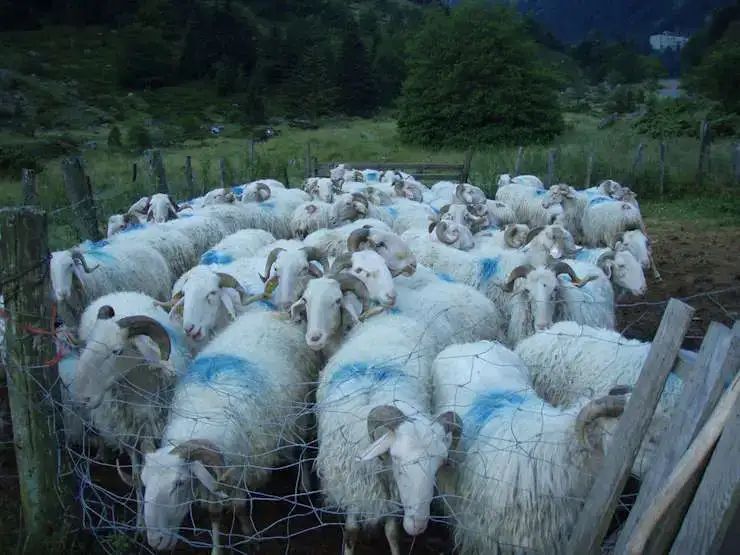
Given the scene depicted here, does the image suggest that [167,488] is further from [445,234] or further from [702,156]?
[702,156]

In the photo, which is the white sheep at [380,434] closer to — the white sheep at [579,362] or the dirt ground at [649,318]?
the dirt ground at [649,318]

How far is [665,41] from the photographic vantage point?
108m

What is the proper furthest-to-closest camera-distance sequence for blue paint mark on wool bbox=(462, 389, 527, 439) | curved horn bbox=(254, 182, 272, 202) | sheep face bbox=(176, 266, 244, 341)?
curved horn bbox=(254, 182, 272, 202), sheep face bbox=(176, 266, 244, 341), blue paint mark on wool bbox=(462, 389, 527, 439)

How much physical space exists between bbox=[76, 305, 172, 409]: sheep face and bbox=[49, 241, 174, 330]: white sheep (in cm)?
128

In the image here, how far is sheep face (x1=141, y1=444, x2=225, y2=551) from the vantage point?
3.38 metres

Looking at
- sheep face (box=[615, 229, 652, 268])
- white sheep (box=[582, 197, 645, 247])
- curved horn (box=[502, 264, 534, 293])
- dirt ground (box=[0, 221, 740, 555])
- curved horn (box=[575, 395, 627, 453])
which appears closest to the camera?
curved horn (box=[575, 395, 627, 453])

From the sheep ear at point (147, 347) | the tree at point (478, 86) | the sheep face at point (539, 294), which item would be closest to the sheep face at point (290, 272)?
the sheep ear at point (147, 347)

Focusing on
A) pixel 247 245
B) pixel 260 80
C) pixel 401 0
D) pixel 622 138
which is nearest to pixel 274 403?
pixel 247 245

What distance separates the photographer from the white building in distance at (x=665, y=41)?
10239cm

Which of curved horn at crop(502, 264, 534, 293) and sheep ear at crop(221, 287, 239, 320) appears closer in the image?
sheep ear at crop(221, 287, 239, 320)

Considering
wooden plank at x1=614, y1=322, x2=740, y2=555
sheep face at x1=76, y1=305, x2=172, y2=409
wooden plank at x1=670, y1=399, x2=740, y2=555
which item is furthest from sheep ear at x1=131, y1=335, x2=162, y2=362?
wooden plank at x1=670, y1=399, x2=740, y2=555

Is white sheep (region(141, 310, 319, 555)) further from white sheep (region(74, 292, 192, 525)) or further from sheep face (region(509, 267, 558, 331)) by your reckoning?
sheep face (region(509, 267, 558, 331))

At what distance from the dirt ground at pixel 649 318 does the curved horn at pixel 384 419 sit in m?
0.57

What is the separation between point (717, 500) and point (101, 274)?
5.80m
